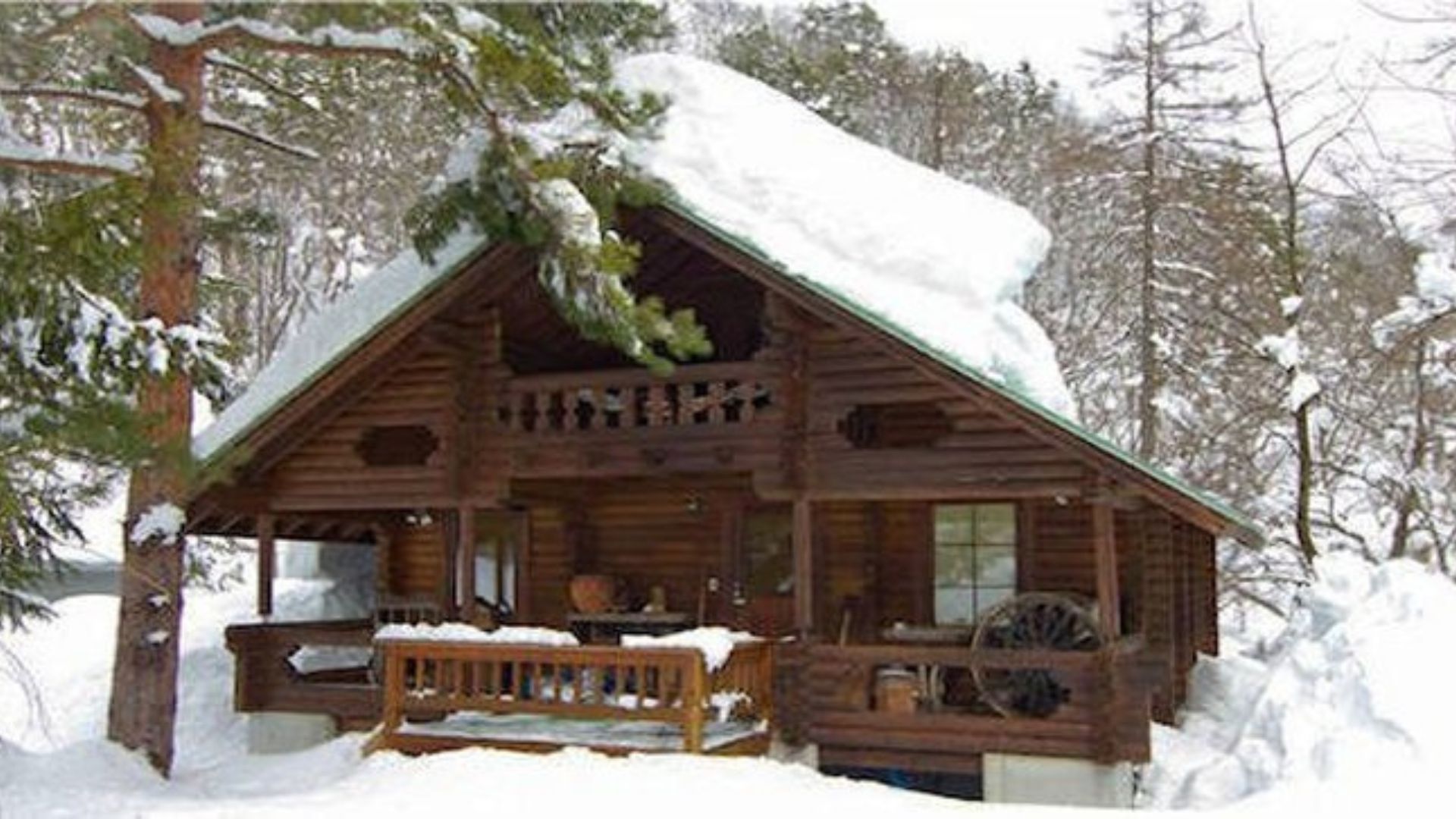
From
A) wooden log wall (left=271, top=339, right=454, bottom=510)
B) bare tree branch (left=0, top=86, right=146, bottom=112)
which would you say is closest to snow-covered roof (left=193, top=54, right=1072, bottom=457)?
wooden log wall (left=271, top=339, right=454, bottom=510)

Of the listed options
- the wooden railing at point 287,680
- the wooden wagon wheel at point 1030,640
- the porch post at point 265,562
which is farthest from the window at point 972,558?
the porch post at point 265,562

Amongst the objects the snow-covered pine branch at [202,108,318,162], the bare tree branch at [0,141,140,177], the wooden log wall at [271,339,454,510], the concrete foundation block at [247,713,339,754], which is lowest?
the concrete foundation block at [247,713,339,754]

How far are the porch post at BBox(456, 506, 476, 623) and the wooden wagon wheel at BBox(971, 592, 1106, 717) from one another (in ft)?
17.3

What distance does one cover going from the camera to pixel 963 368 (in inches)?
514

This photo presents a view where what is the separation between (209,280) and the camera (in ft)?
55.1

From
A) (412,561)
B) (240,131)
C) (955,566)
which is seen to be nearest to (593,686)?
(955,566)

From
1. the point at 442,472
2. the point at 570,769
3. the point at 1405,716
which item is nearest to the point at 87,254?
the point at 570,769

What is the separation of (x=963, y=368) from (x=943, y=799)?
3908 mm

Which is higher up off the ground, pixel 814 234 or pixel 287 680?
pixel 814 234

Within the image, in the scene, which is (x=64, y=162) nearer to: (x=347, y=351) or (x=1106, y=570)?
(x=347, y=351)

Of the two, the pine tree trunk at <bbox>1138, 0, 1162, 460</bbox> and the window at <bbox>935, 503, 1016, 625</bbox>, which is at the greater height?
the pine tree trunk at <bbox>1138, 0, 1162, 460</bbox>

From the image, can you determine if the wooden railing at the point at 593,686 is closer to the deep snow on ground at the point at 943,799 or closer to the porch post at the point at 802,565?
the porch post at the point at 802,565

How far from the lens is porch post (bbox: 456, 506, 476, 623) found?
51.0ft

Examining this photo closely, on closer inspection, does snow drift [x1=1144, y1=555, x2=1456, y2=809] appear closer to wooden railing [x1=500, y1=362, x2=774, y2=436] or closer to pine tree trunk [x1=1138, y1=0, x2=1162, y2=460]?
wooden railing [x1=500, y1=362, x2=774, y2=436]
